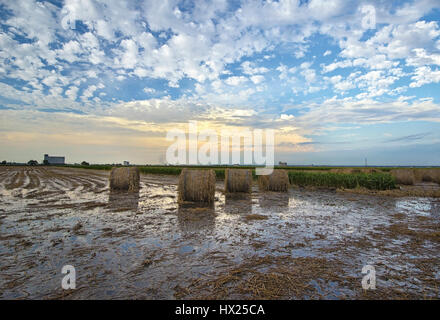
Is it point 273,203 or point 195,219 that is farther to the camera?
point 273,203

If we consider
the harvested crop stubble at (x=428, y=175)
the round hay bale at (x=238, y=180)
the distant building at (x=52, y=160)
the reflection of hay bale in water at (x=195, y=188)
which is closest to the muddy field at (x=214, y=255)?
the reflection of hay bale in water at (x=195, y=188)

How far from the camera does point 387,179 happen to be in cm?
1602

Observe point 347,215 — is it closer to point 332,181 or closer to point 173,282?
point 173,282

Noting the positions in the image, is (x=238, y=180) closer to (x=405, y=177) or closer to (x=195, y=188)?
(x=195, y=188)

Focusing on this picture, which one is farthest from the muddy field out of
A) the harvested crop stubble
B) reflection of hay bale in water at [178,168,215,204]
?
the harvested crop stubble

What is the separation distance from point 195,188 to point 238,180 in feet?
12.3

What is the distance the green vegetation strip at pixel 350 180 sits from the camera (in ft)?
52.5

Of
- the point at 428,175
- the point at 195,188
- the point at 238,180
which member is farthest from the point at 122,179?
the point at 428,175

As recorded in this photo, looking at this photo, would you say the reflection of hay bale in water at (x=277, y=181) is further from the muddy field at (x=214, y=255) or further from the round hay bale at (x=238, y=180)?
the muddy field at (x=214, y=255)

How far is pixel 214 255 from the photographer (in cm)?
431

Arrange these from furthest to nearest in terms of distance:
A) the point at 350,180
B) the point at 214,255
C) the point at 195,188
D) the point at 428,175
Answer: the point at 428,175 < the point at 350,180 < the point at 195,188 < the point at 214,255

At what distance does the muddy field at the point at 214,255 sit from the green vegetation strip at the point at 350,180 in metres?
9.56

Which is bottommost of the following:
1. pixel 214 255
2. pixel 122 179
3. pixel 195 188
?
pixel 214 255

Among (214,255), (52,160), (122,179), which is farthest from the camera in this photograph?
(52,160)
